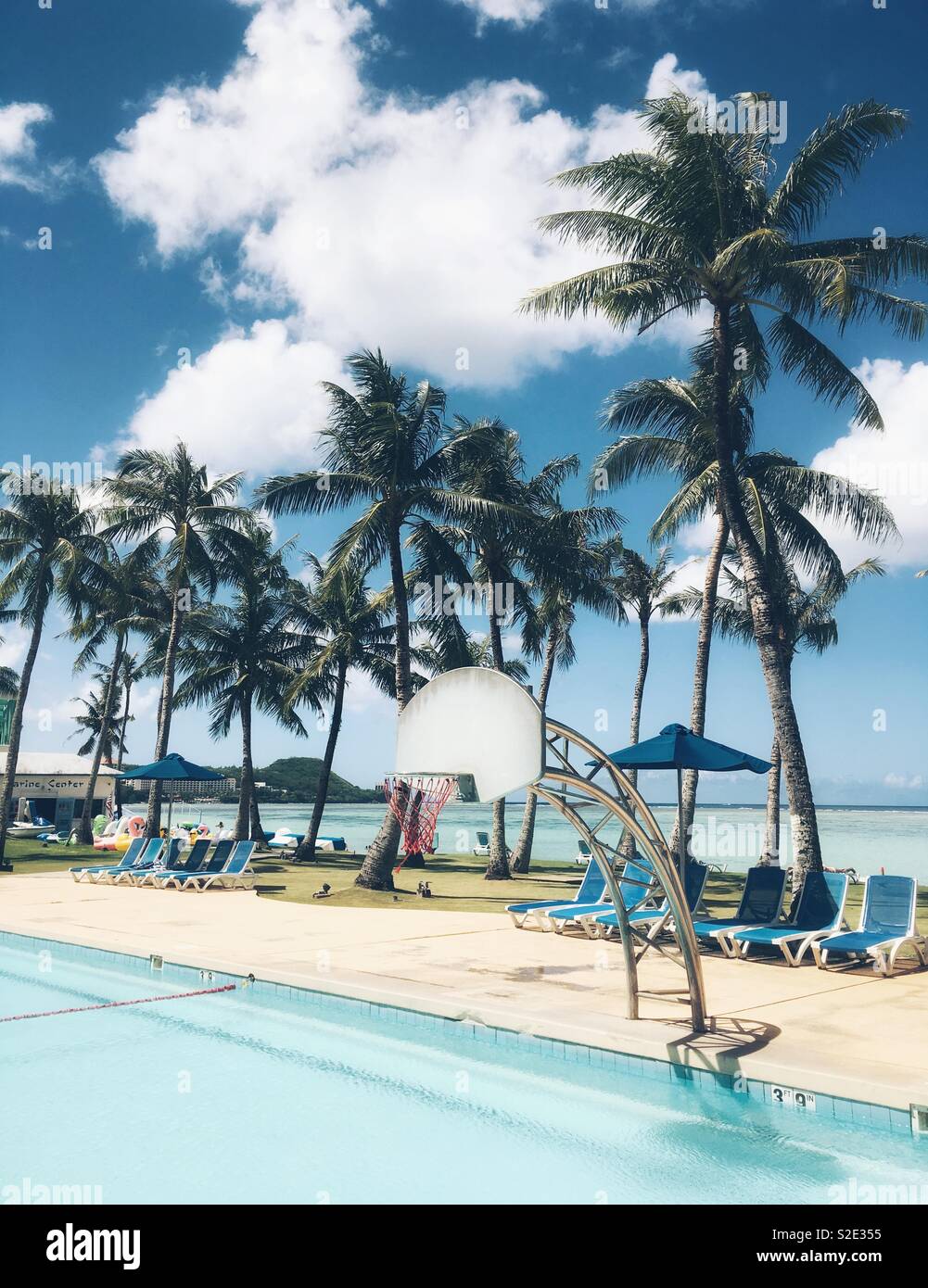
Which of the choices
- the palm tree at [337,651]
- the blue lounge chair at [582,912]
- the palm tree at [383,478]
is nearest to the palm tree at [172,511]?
the palm tree at [337,651]

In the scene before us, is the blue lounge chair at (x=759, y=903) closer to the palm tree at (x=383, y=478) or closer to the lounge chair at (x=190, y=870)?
the palm tree at (x=383, y=478)

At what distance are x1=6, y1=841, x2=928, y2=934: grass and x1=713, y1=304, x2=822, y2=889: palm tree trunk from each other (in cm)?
159

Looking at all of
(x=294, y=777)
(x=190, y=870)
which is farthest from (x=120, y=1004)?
(x=294, y=777)

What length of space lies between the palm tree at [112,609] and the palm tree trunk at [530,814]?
12.6m

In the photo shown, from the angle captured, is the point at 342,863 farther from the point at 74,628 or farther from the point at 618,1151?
the point at 618,1151

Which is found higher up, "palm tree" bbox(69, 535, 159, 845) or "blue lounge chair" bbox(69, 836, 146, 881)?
"palm tree" bbox(69, 535, 159, 845)

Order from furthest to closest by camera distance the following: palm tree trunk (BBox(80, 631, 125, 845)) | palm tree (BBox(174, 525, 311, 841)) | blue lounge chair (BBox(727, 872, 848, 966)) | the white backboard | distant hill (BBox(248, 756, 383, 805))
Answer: distant hill (BBox(248, 756, 383, 805)) → palm tree trunk (BBox(80, 631, 125, 845)) → palm tree (BBox(174, 525, 311, 841)) → blue lounge chair (BBox(727, 872, 848, 966)) → the white backboard

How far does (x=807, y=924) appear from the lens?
1204cm

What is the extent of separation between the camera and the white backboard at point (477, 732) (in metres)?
7.18

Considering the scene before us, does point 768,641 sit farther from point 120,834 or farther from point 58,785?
point 58,785

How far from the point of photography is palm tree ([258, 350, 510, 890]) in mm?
21203

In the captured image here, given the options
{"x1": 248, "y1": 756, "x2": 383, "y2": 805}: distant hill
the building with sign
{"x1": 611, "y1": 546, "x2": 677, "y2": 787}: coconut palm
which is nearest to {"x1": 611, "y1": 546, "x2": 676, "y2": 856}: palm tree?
{"x1": 611, "y1": 546, "x2": 677, "y2": 787}: coconut palm

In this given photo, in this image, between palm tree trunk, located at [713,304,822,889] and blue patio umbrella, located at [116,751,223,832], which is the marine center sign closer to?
Result: blue patio umbrella, located at [116,751,223,832]
